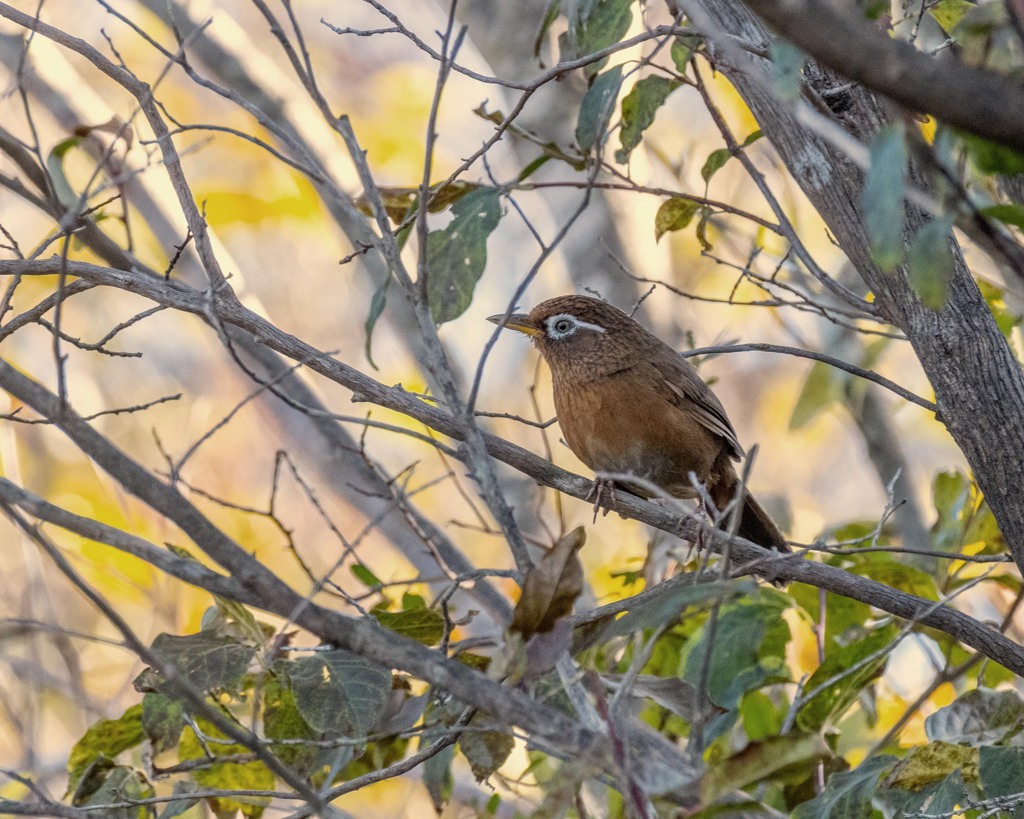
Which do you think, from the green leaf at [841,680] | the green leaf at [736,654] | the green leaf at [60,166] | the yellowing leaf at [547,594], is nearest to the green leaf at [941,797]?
the green leaf at [841,680]

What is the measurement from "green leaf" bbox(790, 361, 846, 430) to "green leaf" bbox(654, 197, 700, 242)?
1.73 metres

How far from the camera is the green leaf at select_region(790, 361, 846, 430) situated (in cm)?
545

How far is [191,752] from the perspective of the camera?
348 cm

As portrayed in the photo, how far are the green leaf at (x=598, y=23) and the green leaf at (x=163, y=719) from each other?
237cm

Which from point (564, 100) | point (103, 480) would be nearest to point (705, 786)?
point (564, 100)

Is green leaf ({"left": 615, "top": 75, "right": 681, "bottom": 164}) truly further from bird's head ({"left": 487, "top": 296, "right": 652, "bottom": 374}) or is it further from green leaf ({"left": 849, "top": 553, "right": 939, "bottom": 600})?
green leaf ({"left": 849, "top": 553, "right": 939, "bottom": 600})

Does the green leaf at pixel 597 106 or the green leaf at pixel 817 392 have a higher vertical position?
the green leaf at pixel 597 106

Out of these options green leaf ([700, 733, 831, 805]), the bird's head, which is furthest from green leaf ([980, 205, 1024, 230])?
the bird's head

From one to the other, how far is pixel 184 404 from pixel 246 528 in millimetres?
1579

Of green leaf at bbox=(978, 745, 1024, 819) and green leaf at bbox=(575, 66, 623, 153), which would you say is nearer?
green leaf at bbox=(978, 745, 1024, 819)

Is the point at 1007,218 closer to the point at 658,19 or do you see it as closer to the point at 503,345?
the point at 658,19

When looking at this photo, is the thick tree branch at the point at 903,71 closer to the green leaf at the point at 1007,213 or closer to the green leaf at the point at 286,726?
the green leaf at the point at 1007,213

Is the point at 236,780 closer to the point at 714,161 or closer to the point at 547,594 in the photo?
the point at 547,594

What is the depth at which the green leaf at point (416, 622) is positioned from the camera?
3.17 m
